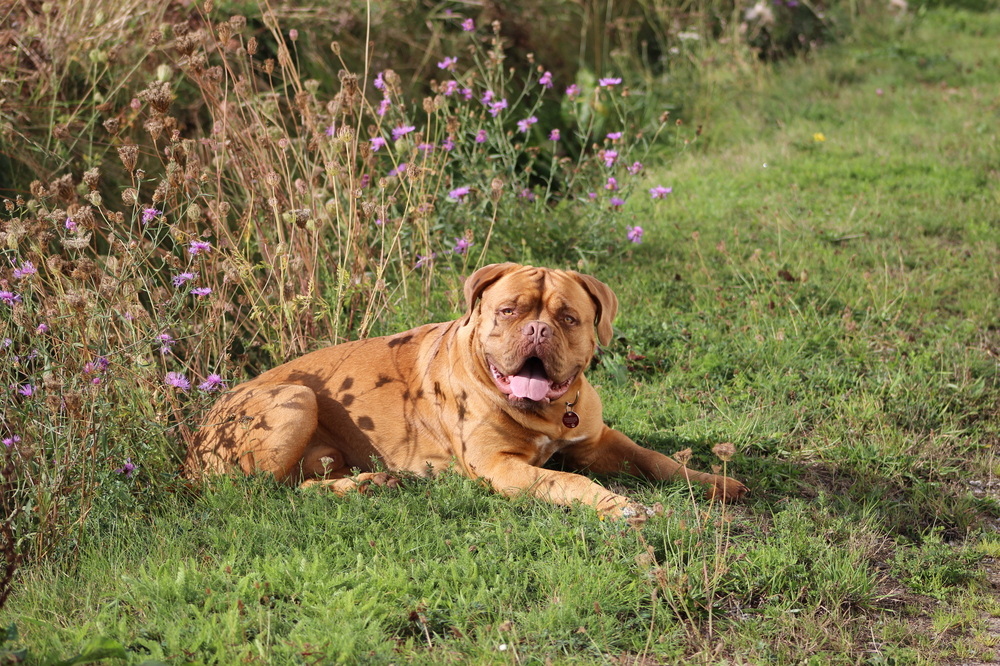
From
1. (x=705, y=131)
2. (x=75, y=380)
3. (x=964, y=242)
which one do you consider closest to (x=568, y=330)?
(x=75, y=380)

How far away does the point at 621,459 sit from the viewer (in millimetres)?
4367

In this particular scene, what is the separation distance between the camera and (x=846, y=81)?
988 cm

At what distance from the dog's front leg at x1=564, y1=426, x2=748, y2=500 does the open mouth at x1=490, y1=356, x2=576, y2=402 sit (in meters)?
0.40

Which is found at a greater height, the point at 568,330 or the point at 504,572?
the point at 568,330

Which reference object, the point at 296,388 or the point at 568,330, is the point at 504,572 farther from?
the point at 296,388

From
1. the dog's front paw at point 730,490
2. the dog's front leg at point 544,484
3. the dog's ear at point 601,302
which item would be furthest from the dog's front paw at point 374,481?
the dog's front paw at point 730,490

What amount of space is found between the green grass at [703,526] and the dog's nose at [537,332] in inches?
25.7

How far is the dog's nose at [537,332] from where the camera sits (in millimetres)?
3857

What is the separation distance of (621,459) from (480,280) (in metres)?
1.01

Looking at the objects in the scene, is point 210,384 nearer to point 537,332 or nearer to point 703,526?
point 537,332

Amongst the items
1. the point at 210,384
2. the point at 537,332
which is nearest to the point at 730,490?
the point at 537,332

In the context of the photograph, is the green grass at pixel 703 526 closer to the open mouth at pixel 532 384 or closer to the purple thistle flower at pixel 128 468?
the purple thistle flower at pixel 128 468

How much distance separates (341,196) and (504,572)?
10.2 feet

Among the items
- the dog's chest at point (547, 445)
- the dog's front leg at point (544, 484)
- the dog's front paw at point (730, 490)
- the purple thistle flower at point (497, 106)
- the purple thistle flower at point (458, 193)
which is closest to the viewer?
the dog's front leg at point (544, 484)
